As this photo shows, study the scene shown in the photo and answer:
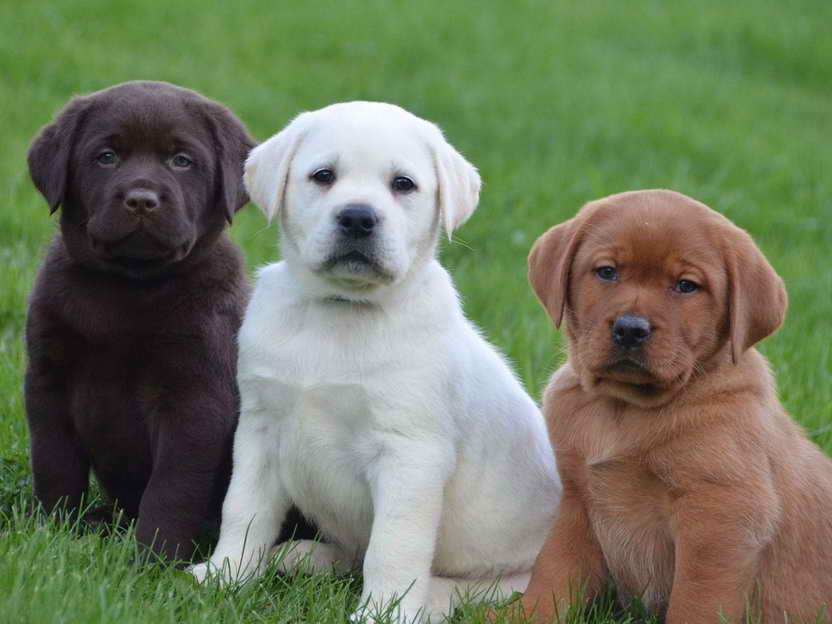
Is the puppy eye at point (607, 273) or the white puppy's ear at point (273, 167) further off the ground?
the white puppy's ear at point (273, 167)

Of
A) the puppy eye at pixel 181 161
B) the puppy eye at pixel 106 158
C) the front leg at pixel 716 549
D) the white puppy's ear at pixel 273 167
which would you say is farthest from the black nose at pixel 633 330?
the puppy eye at pixel 106 158

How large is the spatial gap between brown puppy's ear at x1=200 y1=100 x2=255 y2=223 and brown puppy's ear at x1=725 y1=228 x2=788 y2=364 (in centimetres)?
196

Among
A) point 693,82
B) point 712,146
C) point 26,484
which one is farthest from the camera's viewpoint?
point 693,82

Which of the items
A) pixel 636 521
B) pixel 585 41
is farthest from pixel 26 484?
pixel 585 41

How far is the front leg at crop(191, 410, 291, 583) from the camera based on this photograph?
16.7ft

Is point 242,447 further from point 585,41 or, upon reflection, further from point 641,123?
point 585,41

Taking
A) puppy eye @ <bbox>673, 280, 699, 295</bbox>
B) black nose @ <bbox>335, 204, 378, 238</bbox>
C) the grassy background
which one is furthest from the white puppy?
the grassy background

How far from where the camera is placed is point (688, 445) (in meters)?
4.77

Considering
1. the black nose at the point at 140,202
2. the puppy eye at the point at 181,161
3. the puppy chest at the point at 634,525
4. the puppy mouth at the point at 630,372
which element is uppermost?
the puppy eye at the point at 181,161

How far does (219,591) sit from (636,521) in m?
1.50

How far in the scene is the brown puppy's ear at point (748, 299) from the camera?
4.78 meters

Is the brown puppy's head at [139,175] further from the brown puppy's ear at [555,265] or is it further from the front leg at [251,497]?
the brown puppy's ear at [555,265]

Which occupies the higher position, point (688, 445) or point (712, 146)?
point (688, 445)

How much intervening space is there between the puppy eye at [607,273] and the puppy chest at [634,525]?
2.15 ft
